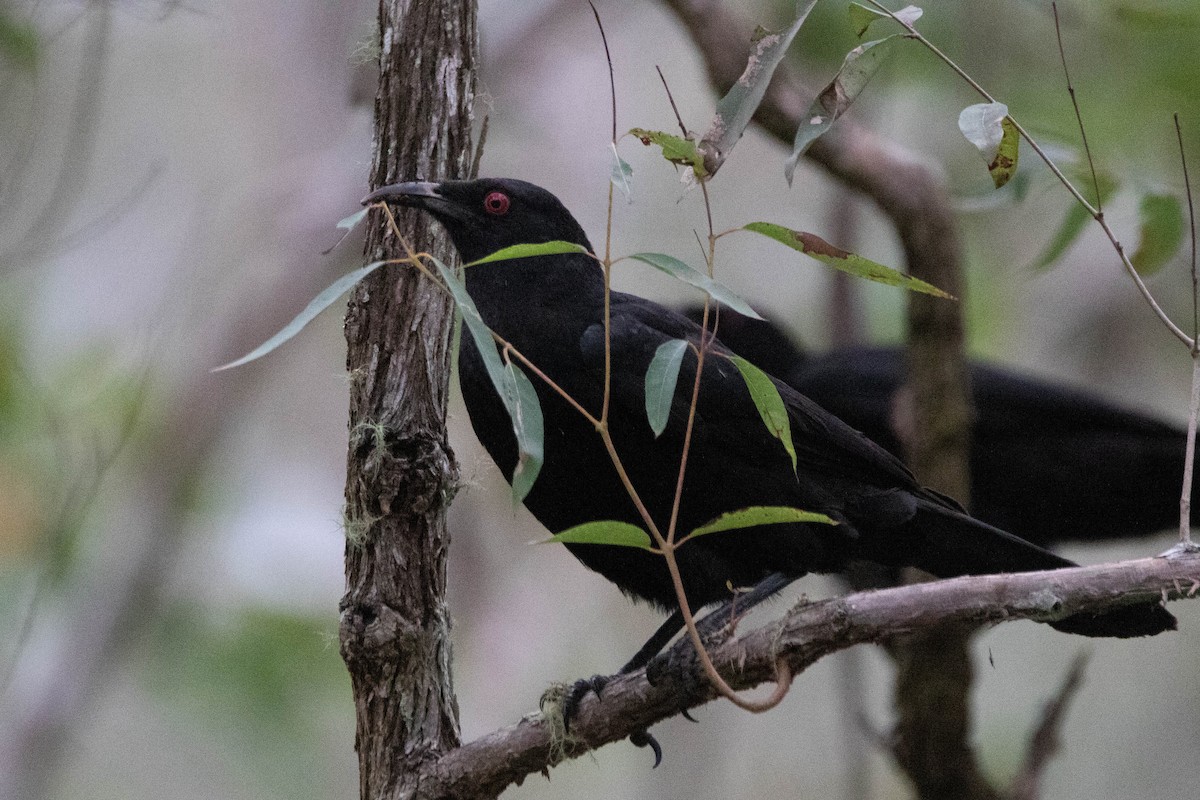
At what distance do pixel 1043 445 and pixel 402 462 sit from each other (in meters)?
3.77

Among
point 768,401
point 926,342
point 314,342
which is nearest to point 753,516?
point 768,401

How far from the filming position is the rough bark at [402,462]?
8.79 feet

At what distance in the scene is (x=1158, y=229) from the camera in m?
3.68

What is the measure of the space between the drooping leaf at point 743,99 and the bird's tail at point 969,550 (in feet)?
5.00

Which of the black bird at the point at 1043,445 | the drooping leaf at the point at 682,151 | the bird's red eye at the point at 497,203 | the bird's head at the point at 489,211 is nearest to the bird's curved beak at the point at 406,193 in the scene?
the bird's head at the point at 489,211

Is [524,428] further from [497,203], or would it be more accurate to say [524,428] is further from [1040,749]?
[1040,749]

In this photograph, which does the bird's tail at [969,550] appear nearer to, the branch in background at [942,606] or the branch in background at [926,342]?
the branch in background at [942,606]

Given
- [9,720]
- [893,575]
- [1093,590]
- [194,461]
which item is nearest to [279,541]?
[194,461]

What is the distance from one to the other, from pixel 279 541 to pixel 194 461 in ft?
3.45

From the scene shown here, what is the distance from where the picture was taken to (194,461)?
574 cm

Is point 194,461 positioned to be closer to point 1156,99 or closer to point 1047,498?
point 1047,498

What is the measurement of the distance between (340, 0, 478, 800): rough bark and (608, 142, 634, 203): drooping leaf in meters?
0.69

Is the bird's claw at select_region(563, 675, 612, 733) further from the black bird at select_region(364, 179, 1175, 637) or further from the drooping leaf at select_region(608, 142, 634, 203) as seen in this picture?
the drooping leaf at select_region(608, 142, 634, 203)

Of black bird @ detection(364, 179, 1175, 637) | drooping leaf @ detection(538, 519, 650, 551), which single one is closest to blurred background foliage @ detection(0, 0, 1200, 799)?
black bird @ detection(364, 179, 1175, 637)
